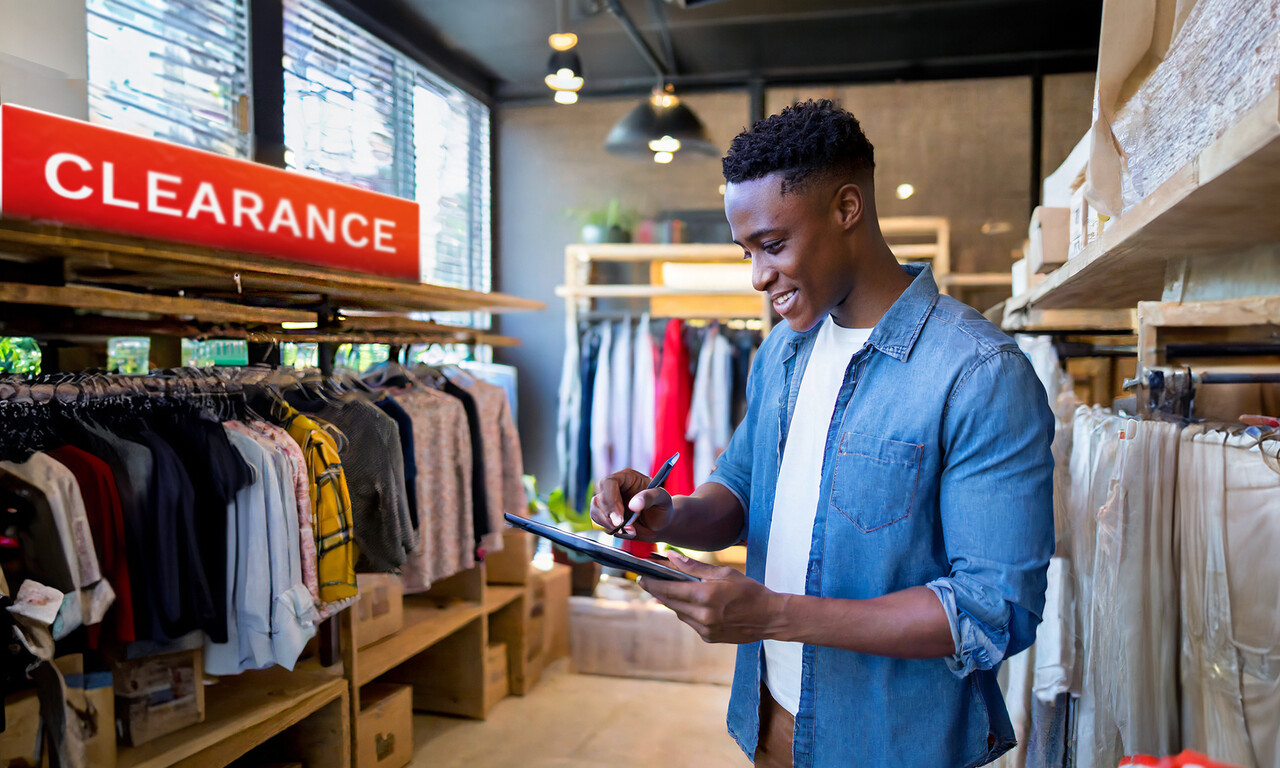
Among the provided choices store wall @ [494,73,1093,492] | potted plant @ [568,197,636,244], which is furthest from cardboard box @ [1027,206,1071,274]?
potted plant @ [568,197,636,244]

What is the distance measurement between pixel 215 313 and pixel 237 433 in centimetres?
36

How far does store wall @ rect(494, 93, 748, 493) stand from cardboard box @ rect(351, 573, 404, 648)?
100 inches

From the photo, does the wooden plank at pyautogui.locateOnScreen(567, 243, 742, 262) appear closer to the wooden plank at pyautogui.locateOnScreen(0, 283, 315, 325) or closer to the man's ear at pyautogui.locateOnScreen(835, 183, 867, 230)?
the wooden plank at pyautogui.locateOnScreen(0, 283, 315, 325)

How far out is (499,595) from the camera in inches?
151

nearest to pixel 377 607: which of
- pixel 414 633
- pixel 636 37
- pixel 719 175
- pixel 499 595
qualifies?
pixel 414 633

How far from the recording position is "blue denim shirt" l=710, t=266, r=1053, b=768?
1.09 meters

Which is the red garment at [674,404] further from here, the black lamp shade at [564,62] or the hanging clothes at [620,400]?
the black lamp shade at [564,62]

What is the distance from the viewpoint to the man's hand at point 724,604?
104cm

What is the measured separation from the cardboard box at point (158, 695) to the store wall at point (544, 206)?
348 cm

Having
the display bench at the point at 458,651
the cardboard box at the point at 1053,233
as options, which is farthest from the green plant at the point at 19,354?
the cardboard box at the point at 1053,233

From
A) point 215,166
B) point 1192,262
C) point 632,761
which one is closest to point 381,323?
point 215,166

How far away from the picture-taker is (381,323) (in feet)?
10.9

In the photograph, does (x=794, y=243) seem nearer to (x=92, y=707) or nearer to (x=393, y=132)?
(x=92, y=707)

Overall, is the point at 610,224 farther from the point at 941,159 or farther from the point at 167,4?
the point at 167,4
